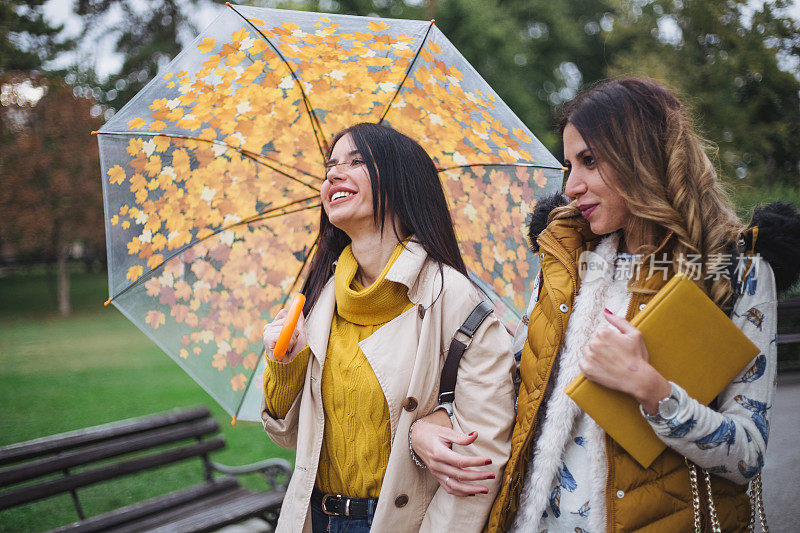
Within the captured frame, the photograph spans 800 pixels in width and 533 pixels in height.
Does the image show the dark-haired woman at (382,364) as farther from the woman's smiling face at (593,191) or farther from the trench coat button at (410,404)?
the woman's smiling face at (593,191)

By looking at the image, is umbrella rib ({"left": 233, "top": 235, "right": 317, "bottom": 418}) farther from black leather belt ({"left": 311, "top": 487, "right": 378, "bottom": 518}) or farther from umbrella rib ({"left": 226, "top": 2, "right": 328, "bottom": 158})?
black leather belt ({"left": 311, "top": 487, "right": 378, "bottom": 518})

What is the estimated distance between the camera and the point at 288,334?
193 centimetres

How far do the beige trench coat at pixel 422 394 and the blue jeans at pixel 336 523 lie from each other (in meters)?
0.03

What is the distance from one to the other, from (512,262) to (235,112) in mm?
1390

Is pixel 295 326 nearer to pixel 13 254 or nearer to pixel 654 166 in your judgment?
pixel 654 166

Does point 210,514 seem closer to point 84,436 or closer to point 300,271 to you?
point 84,436

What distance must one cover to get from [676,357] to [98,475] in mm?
3787

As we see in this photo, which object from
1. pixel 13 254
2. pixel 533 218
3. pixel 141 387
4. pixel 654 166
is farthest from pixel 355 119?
pixel 13 254

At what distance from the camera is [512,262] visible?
277 cm

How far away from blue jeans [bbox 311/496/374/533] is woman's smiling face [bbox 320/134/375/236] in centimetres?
98

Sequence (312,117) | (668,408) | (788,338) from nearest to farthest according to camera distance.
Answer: (668,408), (312,117), (788,338)

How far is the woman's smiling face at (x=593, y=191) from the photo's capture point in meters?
1.82

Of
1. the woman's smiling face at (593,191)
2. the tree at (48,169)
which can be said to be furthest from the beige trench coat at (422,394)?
the tree at (48,169)

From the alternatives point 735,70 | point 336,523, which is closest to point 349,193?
point 336,523
